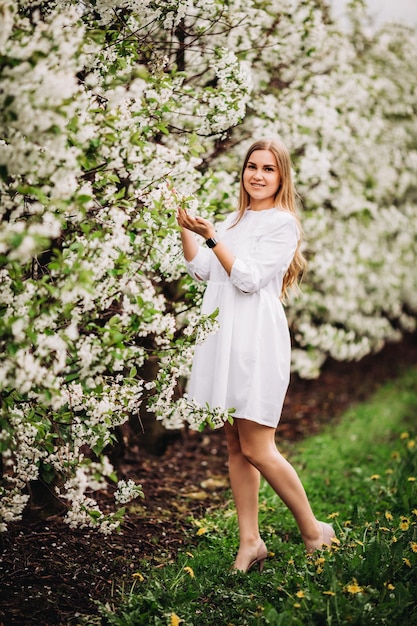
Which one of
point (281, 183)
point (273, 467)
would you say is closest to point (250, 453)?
point (273, 467)

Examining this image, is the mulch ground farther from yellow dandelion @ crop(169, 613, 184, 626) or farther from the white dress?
the white dress

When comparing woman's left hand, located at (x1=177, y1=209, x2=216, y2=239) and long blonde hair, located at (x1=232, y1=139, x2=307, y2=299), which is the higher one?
long blonde hair, located at (x1=232, y1=139, x2=307, y2=299)

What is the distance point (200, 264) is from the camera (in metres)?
3.21

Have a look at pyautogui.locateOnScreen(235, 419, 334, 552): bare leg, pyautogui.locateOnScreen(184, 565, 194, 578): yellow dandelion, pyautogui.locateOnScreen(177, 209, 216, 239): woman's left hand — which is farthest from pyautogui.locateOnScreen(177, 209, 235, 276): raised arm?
pyautogui.locateOnScreen(184, 565, 194, 578): yellow dandelion

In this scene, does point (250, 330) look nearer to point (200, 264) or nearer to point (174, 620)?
point (200, 264)

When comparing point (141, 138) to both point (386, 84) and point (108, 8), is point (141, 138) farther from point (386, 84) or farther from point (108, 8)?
point (386, 84)

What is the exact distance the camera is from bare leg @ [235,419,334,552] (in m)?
3.08

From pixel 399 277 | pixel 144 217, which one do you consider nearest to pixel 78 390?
pixel 144 217

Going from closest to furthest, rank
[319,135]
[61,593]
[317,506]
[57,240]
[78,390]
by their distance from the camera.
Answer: [78,390] < [61,593] < [57,240] < [317,506] < [319,135]

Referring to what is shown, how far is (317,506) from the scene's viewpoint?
4230 mm

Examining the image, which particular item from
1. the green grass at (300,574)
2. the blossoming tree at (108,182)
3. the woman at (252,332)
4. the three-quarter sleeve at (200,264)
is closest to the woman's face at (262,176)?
the woman at (252,332)

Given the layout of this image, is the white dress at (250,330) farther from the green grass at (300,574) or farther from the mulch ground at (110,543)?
the mulch ground at (110,543)

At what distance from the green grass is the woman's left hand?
5.26 ft

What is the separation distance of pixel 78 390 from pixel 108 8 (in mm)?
1699
